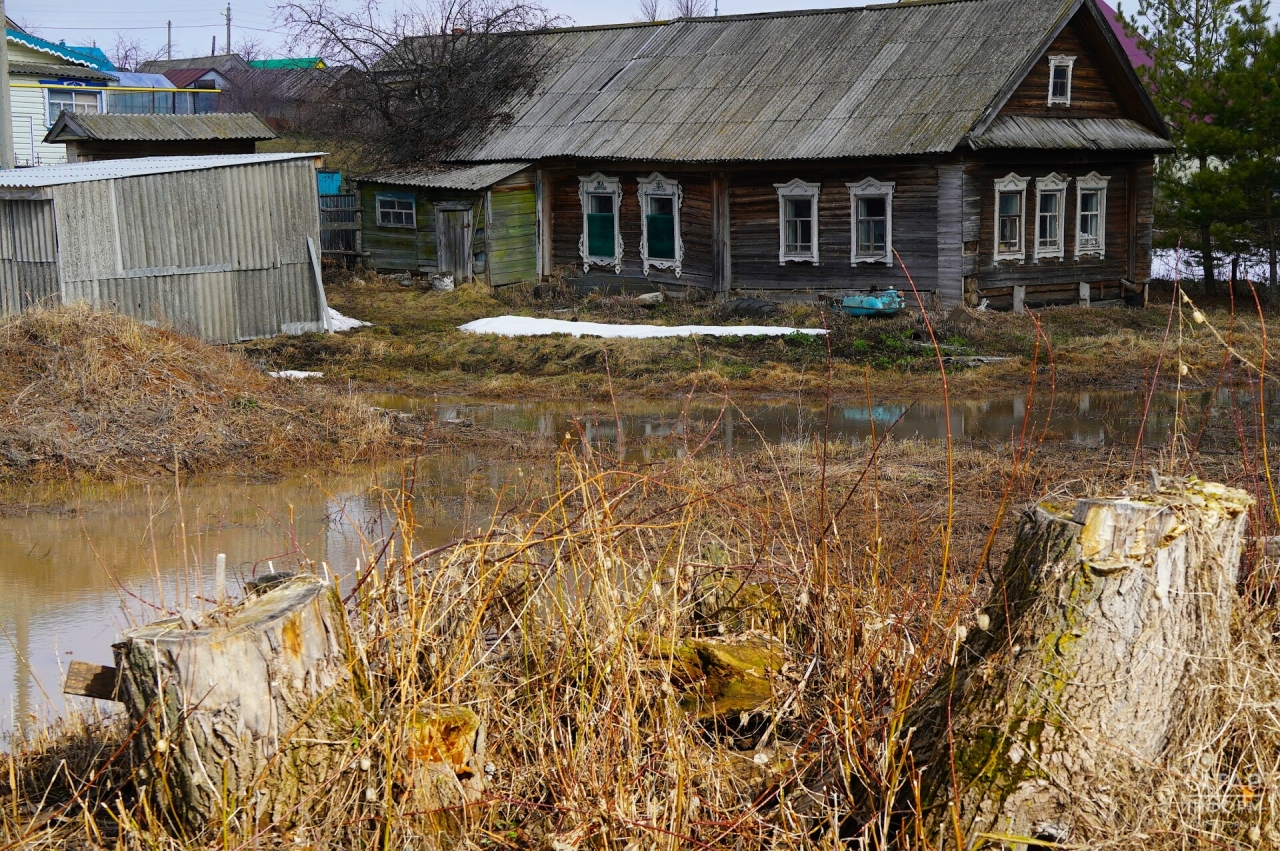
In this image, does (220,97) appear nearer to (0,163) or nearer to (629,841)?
(0,163)

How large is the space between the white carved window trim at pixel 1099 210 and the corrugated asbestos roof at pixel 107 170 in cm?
1277

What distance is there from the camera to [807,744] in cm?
421

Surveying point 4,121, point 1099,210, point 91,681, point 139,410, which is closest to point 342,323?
point 4,121

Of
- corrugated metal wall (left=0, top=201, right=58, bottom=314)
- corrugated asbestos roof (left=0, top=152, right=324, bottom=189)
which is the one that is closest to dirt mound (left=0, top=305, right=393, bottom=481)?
corrugated metal wall (left=0, top=201, right=58, bottom=314)

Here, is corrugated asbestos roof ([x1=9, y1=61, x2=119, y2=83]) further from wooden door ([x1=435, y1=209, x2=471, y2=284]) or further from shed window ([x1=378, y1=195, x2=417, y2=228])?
wooden door ([x1=435, y1=209, x2=471, y2=284])

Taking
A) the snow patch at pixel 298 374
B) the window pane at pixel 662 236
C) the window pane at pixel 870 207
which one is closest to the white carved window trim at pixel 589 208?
the window pane at pixel 662 236

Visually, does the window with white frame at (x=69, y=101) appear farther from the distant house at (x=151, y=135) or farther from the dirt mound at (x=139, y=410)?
the dirt mound at (x=139, y=410)

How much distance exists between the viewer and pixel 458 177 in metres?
25.5

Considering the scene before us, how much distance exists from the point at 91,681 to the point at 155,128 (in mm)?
28583

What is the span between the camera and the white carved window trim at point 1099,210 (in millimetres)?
22734

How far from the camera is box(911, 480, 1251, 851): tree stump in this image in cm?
359

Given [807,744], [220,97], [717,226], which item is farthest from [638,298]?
[220,97]

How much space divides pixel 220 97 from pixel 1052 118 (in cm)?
4572

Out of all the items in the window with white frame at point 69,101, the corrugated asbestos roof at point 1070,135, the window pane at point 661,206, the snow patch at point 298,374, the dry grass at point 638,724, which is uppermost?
the window with white frame at point 69,101
